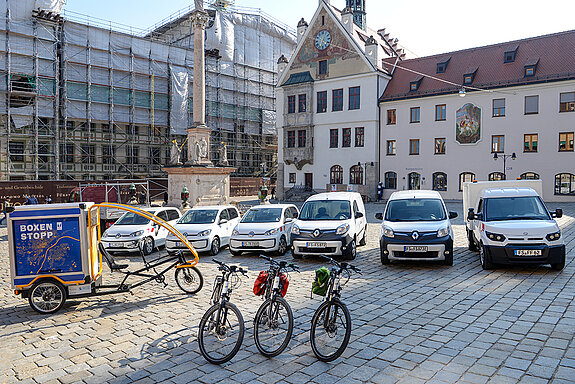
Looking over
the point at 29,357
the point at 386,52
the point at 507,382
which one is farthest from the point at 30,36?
the point at 507,382

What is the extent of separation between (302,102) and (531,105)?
20.0 meters

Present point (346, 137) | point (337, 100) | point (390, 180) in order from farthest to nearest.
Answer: point (337, 100) → point (346, 137) → point (390, 180)

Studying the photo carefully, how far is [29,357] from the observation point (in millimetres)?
5898

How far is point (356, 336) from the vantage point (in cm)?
647

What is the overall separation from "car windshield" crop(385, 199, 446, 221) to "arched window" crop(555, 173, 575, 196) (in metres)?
25.2

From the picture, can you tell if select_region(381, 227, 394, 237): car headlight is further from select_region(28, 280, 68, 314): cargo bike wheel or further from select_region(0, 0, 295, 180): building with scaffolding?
select_region(0, 0, 295, 180): building with scaffolding

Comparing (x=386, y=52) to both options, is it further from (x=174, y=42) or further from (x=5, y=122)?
(x=5, y=122)

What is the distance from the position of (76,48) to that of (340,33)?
2277 centimetres

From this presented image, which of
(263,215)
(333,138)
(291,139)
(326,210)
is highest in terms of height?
(291,139)

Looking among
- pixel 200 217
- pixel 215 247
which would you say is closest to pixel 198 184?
pixel 200 217

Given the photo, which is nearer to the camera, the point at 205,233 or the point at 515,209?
the point at 515,209

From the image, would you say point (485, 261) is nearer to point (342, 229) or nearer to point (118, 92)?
point (342, 229)

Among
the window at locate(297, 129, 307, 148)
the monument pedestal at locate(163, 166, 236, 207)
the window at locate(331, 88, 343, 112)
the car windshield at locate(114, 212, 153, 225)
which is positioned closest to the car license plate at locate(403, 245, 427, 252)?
the car windshield at locate(114, 212, 153, 225)

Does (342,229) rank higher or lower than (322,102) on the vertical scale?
lower
